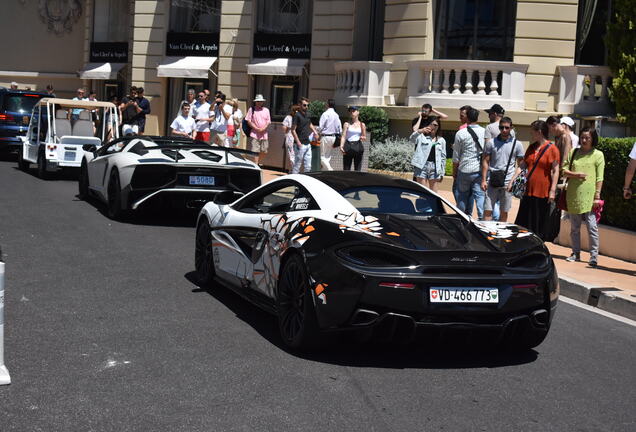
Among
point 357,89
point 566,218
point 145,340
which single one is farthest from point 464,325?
point 357,89

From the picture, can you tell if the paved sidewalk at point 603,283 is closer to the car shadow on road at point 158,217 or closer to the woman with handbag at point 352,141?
the car shadow on road at point 158,217

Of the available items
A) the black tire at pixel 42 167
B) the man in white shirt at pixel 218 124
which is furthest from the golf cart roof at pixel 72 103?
the man in white shirt at pixel 218 124

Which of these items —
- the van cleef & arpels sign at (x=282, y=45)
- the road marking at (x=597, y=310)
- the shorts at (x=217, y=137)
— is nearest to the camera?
the road marking at (x=597, y=310)

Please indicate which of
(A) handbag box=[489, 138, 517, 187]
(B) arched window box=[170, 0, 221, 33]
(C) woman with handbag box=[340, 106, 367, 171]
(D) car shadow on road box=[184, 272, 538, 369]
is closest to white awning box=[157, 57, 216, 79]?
(B) arched window box=[170, 0, 221, 33]

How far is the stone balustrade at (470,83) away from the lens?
2294 centimetres

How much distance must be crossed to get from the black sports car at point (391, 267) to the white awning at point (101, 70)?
31.0 meters

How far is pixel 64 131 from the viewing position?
68.1ft

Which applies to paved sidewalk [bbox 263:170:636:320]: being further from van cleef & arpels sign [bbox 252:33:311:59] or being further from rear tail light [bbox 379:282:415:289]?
van cleef & arpels sign [bbox 252:33:311:59]

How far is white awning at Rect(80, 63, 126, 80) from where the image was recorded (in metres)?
37.8

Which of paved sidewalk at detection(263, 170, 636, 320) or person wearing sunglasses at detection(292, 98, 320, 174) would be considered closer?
paved sidewalk at detection(263, 170, 636, 320)

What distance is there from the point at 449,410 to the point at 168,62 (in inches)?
1158

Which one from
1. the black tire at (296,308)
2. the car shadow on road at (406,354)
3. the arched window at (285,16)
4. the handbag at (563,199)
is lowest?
the car shadow on road at (406,354)

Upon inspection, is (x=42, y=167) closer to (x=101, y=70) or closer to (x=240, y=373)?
(x=240, y=373)

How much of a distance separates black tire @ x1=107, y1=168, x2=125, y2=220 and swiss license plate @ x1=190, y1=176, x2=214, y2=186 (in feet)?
3.58
